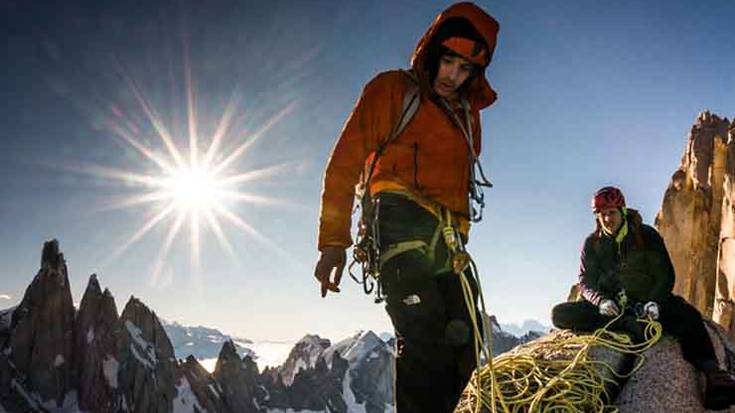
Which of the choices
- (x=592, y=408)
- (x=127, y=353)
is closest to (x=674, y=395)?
(x=592, y=408)

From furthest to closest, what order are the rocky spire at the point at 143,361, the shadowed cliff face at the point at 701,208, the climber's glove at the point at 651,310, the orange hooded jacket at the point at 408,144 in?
the rocky spire at the point at 143,361, the shadowed cliff face at the point at 701,208, the climber's glove at the point at 651,310, the orange hooded jacket at the point at 408,144

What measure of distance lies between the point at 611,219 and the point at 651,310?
64.4 inches

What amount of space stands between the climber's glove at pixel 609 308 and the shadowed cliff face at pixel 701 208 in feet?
79.1

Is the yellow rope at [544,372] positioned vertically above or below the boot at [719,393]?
above

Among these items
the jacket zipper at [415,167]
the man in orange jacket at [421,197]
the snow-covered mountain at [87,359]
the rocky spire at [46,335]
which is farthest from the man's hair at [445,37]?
the rocky spire at [46,335]

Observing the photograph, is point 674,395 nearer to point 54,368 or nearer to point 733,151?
point 733,151

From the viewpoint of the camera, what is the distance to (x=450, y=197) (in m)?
4.60

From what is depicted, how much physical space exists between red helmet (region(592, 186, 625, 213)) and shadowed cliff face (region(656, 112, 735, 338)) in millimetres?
23433

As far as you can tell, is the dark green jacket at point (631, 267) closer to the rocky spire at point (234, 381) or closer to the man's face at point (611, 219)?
the man's face at point (611, 219)

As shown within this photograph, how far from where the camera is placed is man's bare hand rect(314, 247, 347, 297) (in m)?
4.14

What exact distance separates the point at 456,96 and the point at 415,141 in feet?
2.57

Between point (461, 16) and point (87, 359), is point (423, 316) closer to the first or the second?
point (461, 16)

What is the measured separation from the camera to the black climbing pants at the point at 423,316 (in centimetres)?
423

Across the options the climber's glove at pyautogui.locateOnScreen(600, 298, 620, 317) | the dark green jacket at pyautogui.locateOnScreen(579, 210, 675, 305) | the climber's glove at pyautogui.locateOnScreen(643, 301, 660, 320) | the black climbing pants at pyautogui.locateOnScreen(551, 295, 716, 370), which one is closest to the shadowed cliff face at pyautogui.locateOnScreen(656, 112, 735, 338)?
the dark green jacket at pyautogui.locateOnScreen(579, 210, 675, 305)
